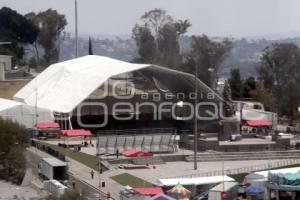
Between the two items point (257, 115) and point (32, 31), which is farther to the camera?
point (32, 31)

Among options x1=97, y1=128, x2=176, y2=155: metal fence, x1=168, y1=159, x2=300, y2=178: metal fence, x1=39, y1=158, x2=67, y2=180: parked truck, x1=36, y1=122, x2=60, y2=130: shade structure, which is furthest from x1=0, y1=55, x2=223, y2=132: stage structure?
x1=39, y1=158, x2=67, y2=180: parked truck

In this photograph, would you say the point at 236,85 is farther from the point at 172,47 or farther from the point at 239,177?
the point at 239,177

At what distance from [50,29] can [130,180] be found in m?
67.2

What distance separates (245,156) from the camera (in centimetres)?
3984

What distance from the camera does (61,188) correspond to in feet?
94.7

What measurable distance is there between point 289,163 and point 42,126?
55.2ft

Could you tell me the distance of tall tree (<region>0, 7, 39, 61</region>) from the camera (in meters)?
97.1

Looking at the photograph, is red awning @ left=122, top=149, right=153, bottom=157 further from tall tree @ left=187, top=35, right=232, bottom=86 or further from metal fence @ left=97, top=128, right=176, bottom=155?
tall tree @ left=187, top=35, right=232, bottom=86

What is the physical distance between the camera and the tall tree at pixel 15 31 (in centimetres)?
9712

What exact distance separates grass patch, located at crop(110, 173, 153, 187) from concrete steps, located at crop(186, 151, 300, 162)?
6.25m

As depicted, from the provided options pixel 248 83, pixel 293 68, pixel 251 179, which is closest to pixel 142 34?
pixel 248 83

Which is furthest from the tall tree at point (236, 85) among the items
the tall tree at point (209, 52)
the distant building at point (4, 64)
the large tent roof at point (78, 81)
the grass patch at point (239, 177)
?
the grass patch at point (239, 177)

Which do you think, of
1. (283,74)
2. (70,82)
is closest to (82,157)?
(70,82)

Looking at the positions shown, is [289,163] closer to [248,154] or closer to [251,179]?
[248,154]
